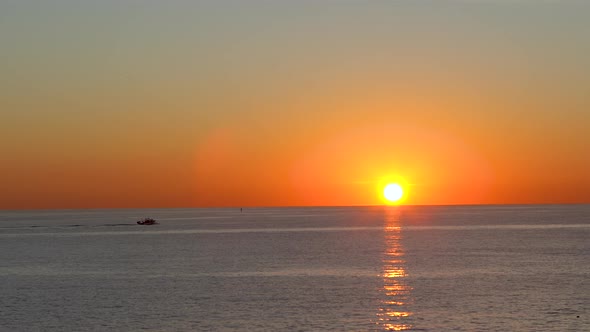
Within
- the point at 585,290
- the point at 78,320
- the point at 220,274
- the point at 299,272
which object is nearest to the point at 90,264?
the point at 220,274

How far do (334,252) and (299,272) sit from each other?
3086 cm

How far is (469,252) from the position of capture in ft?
345

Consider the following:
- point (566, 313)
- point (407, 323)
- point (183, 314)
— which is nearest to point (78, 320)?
point (183, 314)

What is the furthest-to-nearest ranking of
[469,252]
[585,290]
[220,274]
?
[469,252]
[220,274]
[585,290]

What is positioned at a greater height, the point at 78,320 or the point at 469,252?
the point at 469,252

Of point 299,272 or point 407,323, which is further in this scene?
point 299,272

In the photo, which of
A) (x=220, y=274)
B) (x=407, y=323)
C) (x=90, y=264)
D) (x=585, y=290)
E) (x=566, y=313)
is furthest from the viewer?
(x=90, y=264)

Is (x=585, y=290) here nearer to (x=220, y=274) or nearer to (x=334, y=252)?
(x=220, y=274)

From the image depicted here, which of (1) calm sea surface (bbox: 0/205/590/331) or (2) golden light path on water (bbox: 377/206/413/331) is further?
(1) calm sea surface (bbox: 0/205/590/331)

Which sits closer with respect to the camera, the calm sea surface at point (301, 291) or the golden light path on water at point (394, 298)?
the golden light path on water at point (394, 298)

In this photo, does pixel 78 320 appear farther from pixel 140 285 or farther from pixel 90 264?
pixel 90 264

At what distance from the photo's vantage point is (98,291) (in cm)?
6306

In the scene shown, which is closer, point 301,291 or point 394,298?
point 394,298

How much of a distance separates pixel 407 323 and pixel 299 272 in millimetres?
33702
